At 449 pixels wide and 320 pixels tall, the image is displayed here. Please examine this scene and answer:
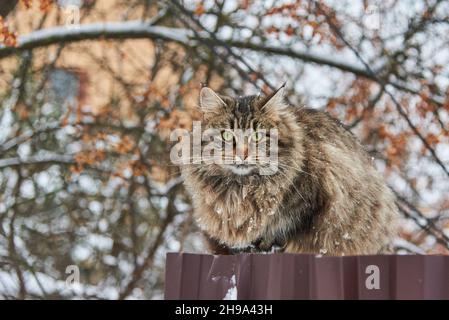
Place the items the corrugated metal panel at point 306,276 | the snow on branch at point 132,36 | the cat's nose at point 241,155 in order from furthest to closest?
the snow on branch at point 132,36
the cat's nose at point 241,155
the corrugated metal panel at point 306,276

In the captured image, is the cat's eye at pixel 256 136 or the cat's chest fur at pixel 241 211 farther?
the cat's chest fur at pixel 241 211

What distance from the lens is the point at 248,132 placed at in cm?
283

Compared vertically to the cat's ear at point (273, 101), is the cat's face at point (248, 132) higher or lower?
lower

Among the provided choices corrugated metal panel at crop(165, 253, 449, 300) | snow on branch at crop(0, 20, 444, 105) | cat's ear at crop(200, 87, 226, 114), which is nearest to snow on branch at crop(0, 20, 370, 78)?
snow on branch at crop(0, 20, 444, 105)

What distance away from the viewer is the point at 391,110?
7016 millimetres

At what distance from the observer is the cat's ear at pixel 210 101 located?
9.91 feet

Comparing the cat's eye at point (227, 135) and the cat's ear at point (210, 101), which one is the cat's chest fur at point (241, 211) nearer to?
the cat's eye at point (227, 135)

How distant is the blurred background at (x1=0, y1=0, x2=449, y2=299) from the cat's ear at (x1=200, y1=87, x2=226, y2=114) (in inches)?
136

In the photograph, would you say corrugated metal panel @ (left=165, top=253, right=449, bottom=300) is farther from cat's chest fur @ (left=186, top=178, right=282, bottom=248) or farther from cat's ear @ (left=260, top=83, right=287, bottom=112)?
cat's ear @ (left=260, top=83, right=287, bottom=112)

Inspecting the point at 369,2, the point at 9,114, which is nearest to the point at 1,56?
the point at 9,114

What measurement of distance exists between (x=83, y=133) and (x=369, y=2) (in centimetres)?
346

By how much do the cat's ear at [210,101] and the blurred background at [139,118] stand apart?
3466mm

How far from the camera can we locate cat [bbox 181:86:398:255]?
2.93 m

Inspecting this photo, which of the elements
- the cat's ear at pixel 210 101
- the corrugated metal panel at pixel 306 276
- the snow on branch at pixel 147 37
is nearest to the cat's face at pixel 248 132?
the cat's ear at pixel 210 101
